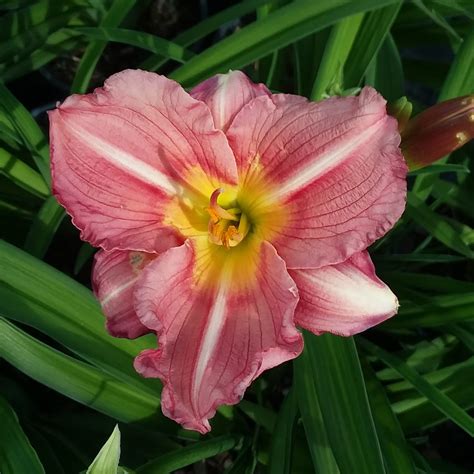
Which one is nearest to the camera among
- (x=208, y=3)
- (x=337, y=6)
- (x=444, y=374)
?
(x=337, y=6)

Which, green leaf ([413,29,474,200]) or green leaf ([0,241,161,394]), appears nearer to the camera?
green leaf ([0,241,161,394])

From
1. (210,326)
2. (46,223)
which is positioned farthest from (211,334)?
(46,223)

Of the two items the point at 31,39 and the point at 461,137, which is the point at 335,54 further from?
the point at 31,39

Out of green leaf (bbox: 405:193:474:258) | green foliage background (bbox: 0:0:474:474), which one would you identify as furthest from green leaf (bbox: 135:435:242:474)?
green leaf (bbox: 405:193:474:258)

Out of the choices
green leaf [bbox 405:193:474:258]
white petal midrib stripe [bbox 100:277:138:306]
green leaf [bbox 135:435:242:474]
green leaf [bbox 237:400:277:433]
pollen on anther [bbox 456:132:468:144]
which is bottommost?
green leaf [bbox 237:400:277:433]

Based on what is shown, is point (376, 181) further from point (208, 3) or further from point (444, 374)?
point (208, 3)

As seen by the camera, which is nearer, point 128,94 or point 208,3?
point 128,94

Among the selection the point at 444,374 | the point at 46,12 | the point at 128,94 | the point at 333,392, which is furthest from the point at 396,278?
the point at 46,12

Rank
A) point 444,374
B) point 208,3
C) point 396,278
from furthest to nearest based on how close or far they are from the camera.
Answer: point 208,3
point 396,278
point 444,374

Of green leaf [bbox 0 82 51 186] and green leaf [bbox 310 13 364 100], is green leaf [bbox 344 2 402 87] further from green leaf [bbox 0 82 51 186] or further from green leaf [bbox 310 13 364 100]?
green leaf [bbox 0 82 51 186]
